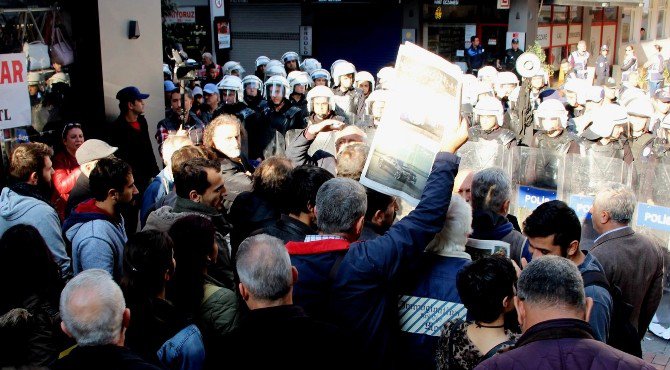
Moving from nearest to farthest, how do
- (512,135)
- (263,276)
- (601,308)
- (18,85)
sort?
(263,276) < (601,308) < (18,85) < (512,135)

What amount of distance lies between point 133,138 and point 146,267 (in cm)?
529

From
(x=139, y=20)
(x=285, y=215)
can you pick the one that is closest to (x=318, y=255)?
(x=285, y=215)

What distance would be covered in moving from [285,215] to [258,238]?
40.9 inches

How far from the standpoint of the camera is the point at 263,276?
10.6 feet

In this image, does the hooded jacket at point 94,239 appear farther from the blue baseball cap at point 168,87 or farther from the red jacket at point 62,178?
the blue baseball cap at point 168,87

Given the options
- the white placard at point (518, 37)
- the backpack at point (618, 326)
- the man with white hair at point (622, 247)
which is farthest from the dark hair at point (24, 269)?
the white placard at point (518, 37)

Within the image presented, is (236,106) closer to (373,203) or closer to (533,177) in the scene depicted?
(533,177)

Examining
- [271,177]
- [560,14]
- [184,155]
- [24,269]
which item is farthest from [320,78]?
[560,14]

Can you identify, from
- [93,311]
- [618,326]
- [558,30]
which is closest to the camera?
[93,311]

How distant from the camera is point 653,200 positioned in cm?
799

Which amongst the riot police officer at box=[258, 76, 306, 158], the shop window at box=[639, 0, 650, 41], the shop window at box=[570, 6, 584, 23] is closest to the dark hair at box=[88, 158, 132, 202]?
the riot police officer at box=[258, 76, 306, 158]

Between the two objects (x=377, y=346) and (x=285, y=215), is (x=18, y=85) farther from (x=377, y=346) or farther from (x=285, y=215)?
(x=377, y=346)

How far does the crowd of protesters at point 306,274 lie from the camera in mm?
3096

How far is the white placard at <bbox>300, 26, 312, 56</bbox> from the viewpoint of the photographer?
28.5m
